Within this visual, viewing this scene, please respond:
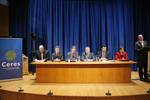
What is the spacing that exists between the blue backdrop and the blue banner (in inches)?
109

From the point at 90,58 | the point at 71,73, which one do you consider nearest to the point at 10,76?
the point at 71,73

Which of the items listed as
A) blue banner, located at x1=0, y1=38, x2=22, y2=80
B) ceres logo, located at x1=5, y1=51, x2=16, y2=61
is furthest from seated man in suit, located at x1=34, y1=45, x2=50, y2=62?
ceres logo, located at x1=5, y1=51, x2=16, y2=61

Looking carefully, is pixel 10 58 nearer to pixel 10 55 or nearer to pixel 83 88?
pixel 10 55

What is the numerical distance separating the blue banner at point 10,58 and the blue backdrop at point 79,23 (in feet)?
9.08

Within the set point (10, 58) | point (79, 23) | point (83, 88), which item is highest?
point (79, 23)

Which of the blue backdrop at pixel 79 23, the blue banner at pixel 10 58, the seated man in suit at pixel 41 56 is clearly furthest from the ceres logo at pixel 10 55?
the blue backdrop at pixel 79 23

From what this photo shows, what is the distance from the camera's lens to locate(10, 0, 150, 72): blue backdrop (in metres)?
11.5

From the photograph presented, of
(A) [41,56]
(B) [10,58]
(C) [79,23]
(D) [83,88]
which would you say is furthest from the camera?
(C) [79,23]

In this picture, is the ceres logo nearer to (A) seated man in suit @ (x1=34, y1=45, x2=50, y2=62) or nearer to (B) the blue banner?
(B) the blue banner

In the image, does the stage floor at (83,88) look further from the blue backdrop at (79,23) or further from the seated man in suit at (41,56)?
the blue backdrop at (79,23)

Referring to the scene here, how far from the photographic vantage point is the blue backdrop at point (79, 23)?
11492 mm

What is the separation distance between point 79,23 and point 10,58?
379 cm

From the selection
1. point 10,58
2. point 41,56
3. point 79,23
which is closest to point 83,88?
point 41,56

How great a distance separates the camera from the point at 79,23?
11.6 m
